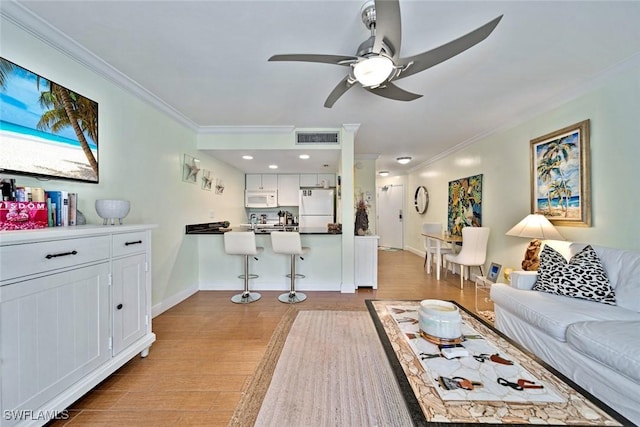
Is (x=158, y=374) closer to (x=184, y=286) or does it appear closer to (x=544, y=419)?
(x=184, y=286)

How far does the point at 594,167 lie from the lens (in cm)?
A: 238

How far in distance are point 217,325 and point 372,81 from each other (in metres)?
2.67

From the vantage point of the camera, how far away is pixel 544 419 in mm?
872

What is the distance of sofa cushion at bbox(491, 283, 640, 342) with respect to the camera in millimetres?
1709

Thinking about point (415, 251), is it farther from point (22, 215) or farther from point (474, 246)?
point (22, 215)

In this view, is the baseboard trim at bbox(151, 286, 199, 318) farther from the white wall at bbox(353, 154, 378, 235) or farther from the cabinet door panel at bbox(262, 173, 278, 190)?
the white wall at bbox(353, 154, 378, 235)

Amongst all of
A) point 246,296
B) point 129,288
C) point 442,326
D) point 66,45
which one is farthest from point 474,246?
point 66,45

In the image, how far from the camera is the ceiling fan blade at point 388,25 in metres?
1.24

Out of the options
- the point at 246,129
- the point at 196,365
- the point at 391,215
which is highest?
the point at 246,129

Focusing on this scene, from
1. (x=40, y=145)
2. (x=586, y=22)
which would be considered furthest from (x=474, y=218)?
(x=40, y=145)

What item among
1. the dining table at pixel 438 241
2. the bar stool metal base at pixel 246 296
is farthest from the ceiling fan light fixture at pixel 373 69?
the dining table at pixel 438 241

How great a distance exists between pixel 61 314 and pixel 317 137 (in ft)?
10.3

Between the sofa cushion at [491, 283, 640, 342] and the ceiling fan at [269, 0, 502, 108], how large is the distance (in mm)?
1889

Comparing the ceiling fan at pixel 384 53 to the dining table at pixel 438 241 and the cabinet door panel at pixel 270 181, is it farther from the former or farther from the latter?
the cabinet door panel at pixel 270 181
